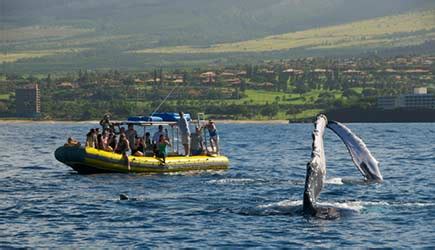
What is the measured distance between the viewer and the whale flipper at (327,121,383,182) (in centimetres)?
3959

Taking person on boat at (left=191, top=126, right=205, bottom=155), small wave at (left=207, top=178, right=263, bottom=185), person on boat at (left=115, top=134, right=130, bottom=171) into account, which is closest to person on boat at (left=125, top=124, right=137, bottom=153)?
person on boat at (left=115, top=134, right=130, bottom=171)

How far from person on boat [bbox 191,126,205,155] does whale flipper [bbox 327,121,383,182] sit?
1501 cm

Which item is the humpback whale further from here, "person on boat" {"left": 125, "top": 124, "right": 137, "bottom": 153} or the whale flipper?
"person on boat" {"left": 125, "top": 124, "right": 137, "bottom": 153}

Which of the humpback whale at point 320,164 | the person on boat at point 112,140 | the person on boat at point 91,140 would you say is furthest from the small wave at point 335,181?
the person on boat at point 91,140

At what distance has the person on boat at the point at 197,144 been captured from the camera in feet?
189

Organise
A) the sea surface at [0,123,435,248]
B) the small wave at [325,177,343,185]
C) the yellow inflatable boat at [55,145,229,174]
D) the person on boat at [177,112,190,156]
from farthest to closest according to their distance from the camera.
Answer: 1. the person on boat at [177,112,190,156]
2. the yellow inflatable boat at [55,145,229,174]
3. the small wave at [325,177,343,185]
4. the sea surface at [0,123,435,248]

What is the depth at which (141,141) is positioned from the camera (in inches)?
2154

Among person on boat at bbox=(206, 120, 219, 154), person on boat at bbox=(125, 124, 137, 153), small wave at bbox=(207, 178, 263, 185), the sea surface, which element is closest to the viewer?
the sea surface

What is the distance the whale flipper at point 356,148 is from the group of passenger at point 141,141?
13.3 meters

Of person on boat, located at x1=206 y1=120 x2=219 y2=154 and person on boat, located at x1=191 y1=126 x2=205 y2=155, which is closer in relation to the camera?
person on boat, located at x1=206 y1=120 x2=219 y2=154

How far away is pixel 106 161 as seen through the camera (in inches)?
2057

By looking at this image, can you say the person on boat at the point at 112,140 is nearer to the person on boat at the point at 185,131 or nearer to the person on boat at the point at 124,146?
the person on boat at the point at 124,146

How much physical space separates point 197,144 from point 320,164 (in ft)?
83.6

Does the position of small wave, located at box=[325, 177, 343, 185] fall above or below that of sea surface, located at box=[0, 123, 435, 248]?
below
